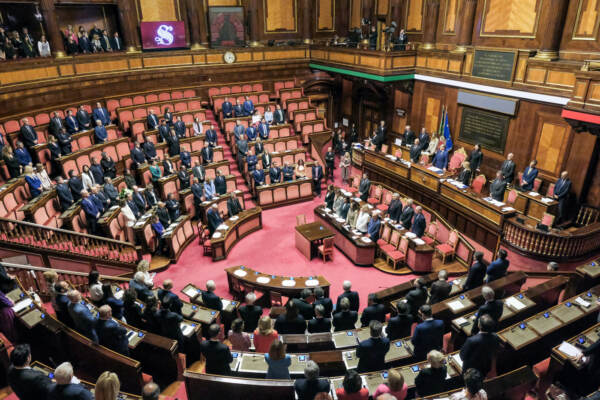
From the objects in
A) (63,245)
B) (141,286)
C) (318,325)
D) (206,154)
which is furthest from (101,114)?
(318,325)

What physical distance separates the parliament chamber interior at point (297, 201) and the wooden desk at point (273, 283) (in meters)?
0.05

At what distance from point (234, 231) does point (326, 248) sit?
2.41 m

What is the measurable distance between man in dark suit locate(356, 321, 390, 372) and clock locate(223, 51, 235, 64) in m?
13.5

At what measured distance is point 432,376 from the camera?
381 cm

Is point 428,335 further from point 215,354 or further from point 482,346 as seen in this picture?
point 215,354

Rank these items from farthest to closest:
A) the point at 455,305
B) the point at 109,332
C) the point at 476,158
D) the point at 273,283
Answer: the point at 476,158 → the point at 273,283 → the point at 455,305 → the point at 109,332

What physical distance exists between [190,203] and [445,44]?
9.34 meters

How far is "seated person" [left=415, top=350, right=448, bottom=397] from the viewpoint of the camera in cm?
372

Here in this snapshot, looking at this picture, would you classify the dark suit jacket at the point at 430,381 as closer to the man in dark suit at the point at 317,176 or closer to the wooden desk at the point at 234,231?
the wooden desk at the point at 234,231

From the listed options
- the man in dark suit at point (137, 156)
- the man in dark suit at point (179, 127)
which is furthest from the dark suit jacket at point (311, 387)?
the man in dark suit at point (179, 127)

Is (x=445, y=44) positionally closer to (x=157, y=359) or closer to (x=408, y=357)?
(x=408, y=357)

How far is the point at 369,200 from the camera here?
10.9m

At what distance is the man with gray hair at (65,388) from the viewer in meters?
3.37

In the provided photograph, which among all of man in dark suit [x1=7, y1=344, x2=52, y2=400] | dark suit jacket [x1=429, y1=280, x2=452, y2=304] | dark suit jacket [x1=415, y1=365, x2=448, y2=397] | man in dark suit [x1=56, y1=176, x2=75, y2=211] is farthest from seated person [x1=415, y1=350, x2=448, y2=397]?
man in dark suit [x1=56, y1=176, x2=75, y2=211]
